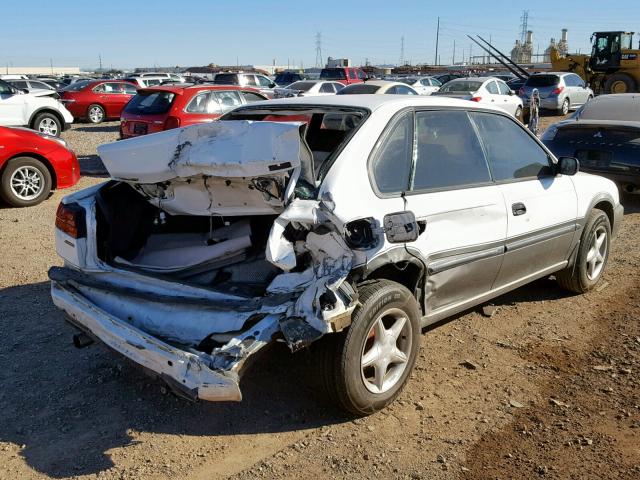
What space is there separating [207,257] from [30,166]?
19.4 ft

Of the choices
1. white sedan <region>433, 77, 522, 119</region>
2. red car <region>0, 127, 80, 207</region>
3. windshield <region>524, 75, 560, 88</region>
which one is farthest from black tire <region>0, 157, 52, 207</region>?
windshield <region>524, 75, 560, 88</region>

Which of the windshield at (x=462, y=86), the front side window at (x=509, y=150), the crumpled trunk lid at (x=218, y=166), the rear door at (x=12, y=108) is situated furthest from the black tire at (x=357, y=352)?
the windshield at (x=462, y=86)

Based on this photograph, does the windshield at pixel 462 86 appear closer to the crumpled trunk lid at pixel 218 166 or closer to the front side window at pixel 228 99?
the front side window at pixel 228 99

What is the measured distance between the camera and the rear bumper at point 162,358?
2.83 m

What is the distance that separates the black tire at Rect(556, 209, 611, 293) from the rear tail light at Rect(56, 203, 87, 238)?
384 cm

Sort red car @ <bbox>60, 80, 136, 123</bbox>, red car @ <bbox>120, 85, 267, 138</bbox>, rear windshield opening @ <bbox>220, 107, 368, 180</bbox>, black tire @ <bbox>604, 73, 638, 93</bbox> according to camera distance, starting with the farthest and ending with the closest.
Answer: black tire @ <bbox>604, 73, 638, 93</bbox> → red car @ <bbox>60, 80, 136, 123</bbox> → red car @ <bbox>120, 85, 267, 138</bbox> → rear windshield opening @ <bbox>220, 107, 368, 180</bbox>

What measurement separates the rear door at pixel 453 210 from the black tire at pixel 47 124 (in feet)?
45.9

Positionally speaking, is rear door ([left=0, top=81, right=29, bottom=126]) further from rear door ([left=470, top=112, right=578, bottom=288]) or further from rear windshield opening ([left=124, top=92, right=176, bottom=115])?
rear door ([left=470, top=112, right=578, bottom=288])

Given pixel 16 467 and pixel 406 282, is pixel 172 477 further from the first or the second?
pixel 406 282

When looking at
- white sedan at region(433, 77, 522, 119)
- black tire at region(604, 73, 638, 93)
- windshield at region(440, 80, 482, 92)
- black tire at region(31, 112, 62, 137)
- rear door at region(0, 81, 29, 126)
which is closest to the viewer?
rear door at region(0, 81, 29, 126)

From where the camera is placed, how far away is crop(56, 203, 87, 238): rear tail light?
376cm

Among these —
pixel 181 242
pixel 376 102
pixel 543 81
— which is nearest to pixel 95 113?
pixel 543 81

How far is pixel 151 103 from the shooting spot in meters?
12.1

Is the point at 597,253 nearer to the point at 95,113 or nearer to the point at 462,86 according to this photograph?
the point at 462,86
